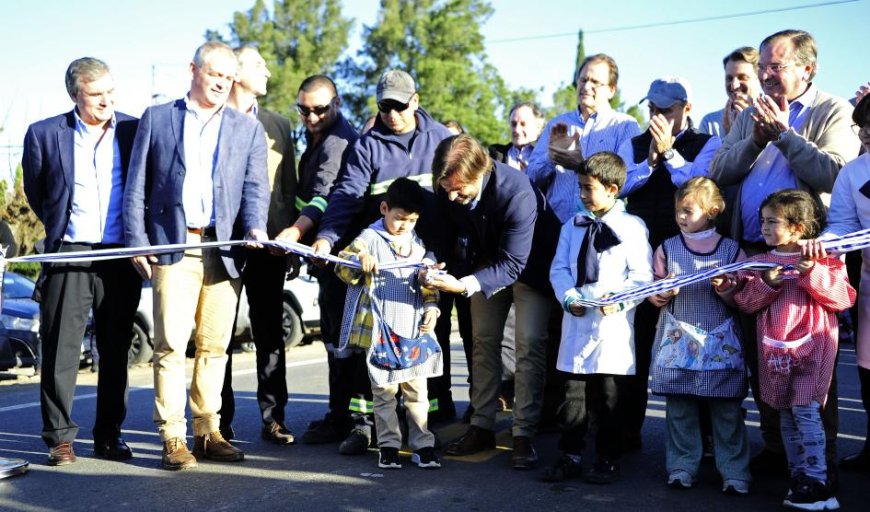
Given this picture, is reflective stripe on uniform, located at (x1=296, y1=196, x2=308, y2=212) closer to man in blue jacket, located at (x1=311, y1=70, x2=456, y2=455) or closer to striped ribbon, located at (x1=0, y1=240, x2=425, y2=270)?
man in blue jacket, located at (x1=311, y1=70, x2=456, y2=455)

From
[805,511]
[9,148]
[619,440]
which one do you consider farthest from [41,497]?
[9,148]

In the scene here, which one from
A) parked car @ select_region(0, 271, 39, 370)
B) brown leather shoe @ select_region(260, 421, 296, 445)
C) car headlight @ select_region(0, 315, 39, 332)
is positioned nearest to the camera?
brown leather shoe @ select_region(260, 421, 296, 445)

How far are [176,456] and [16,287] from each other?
8.78 m

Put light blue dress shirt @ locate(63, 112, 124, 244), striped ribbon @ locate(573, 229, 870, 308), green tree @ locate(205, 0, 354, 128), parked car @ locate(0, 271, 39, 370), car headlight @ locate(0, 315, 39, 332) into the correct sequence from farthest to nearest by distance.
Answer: green tree @ locate(205, 0, 354, 128), car headlight @ locate(0, 315, 39, 332), parked car @ locate(0, 271, 39, 370), light blue dress shirt @ locate(63, 112, 124, 244), striped ribbon @ locate(573, 229, 870, 308)

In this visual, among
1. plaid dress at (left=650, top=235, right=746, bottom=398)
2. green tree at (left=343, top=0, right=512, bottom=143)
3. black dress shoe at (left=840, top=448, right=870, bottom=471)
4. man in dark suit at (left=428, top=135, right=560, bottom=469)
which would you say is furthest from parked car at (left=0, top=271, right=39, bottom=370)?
green tree at (left=343, top=0, right=512, bottom=143)

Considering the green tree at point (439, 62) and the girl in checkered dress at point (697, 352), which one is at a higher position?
the green tree at point (439, 62)

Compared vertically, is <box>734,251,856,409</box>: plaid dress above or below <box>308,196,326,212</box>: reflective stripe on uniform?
below

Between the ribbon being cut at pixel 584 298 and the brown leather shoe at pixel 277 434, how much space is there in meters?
1.29

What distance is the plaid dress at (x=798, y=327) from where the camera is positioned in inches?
192

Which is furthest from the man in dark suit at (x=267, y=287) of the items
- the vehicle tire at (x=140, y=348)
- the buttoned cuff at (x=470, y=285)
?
the vehicle tire at (x=140, y=348)

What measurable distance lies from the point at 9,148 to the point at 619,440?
20.5 meters

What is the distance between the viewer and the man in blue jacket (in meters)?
6.09

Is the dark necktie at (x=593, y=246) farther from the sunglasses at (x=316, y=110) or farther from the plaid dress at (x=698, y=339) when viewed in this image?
the sunglasses at (x=316, y=110)

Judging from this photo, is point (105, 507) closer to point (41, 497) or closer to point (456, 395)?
point (41, 497)
